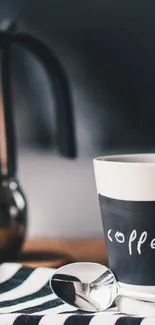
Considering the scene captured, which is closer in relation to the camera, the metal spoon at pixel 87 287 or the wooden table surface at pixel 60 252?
the metal spoon at pixel 87 287

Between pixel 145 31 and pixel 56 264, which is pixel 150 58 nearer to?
pixel 145 31

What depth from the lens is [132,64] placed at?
2.22ft

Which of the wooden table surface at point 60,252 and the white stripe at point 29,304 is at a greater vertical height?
the white stripe at point 29,304

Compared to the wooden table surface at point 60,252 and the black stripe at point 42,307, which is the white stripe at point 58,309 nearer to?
the black stripe at point 42,307

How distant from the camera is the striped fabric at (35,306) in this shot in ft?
1.15

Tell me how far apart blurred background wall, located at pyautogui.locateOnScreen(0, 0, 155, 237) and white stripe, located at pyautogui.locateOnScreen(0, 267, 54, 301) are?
0.76 ft

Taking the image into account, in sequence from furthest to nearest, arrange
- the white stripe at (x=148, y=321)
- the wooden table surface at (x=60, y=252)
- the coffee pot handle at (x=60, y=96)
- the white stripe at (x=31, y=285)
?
the coffee pot handle at (x=60, y=96), the wooden table surface at (x=60, y=252), the white stripe at (x=31, y=285), the white stripe at (x=148, y=321)

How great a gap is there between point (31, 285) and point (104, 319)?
13 cm

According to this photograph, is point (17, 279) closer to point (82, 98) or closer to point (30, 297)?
point (30, 297)

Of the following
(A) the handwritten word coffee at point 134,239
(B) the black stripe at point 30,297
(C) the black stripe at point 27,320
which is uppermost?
(A) the handwritten word coffee at point 134,239

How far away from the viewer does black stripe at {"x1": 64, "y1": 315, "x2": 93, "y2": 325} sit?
1.14 ft

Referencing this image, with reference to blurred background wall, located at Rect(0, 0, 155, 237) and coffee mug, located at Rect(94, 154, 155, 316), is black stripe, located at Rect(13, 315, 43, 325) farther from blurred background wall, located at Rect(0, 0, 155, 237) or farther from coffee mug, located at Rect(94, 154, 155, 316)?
blurred background wall, located at Rect(0, 0, 155, 237)

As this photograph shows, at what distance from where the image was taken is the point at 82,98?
70 centimetres

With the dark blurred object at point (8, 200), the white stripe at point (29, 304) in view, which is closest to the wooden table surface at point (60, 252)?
the dark blurred object at point (8, 200)
